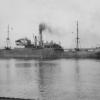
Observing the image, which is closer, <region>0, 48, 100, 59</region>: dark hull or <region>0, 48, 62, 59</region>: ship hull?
<region>0, 48, 100, 59</region>: dark hull

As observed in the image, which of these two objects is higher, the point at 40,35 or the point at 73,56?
the point at 40,35

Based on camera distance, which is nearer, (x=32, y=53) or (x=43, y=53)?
(x=43, y=53)

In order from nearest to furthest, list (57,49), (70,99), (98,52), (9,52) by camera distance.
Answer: (70,99) → (98,52) → (57,49) → (9,52)

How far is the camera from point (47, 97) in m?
9.09

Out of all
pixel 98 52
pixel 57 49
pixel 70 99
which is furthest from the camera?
pixel 57 49

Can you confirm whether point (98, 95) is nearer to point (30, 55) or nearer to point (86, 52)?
point (86, 52)

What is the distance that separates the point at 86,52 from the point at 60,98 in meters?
64.2

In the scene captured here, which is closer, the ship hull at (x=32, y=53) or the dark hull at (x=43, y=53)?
the dark hull at (x=43, y=53)

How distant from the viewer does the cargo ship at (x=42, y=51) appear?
7206 cm

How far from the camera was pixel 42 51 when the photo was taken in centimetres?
7956

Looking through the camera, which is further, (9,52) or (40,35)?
(9,52)

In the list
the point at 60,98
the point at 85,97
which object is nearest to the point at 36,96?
the point at 60,98

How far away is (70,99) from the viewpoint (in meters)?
8.84

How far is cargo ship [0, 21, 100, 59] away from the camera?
7206 cm
